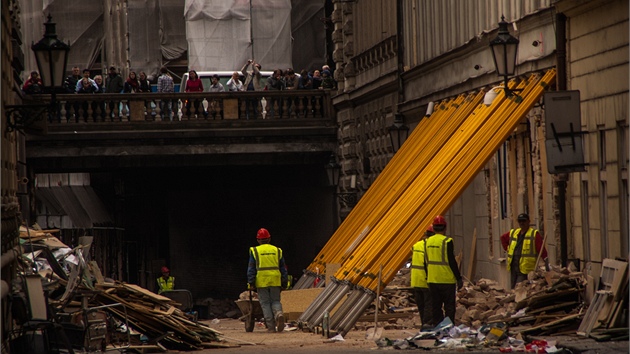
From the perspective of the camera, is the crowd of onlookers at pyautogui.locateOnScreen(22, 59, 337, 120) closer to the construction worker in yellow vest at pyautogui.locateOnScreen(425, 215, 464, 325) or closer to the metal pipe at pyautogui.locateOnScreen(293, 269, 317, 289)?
the metal pipe at pyautogui.locateOnScreen(293, 269, 317, 289)

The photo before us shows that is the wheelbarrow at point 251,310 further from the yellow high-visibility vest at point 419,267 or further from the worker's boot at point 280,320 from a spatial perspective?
the yellow high-visibility vest at point 419,267

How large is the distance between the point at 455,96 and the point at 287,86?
1334cm

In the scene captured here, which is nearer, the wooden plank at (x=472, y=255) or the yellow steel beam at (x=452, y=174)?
the yellow steel beam at (x=452, y=174)

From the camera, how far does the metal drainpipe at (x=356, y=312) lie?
2258cm

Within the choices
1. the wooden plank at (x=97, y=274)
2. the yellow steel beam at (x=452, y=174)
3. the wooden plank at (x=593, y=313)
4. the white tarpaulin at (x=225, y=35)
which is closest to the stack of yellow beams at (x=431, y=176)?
the yellow steel beam at (x=452, y=174)

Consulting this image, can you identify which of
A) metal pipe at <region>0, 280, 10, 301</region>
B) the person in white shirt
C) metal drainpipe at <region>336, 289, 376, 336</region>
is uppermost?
the person in white shirt

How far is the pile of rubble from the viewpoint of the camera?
17.7 metres

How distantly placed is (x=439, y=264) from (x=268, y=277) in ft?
13.5

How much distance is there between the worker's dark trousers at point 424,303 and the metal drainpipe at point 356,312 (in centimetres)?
104

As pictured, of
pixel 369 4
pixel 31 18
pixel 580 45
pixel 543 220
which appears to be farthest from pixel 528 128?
pixel 31 18

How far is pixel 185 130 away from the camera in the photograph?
42.3 m

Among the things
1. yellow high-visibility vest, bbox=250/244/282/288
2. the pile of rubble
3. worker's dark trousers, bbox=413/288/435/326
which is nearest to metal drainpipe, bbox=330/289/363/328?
the pile of rubble

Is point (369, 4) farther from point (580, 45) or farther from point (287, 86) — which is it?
point (580, 45)

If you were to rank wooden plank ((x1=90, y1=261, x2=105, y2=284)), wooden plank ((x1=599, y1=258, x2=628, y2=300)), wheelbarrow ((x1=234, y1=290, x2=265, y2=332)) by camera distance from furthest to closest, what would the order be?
wheelbarrow ((x1=234, y1=290, x2=265, y2=332)) < wooden plank ((x1=90, y1=261, x2=105, y2=284)) < wooden plank ((x1=599, y1=258, x2=628, y2=300))
